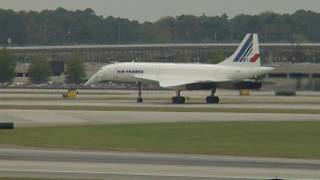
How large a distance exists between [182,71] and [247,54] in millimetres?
6991

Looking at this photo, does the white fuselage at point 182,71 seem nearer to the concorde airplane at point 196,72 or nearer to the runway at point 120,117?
the concorde airplane at point 196,72

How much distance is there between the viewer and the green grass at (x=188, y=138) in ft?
140

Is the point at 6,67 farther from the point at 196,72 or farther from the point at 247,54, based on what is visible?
the point at 247,54

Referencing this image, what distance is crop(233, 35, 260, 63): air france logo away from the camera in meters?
101

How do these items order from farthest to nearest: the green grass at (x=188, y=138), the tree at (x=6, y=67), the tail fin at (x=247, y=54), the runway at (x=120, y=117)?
the tree at (x=6, y=67), the tail fin at (x=247, y=54), the runway at (x=120, y=117), the green grass at (x=188, y=138)

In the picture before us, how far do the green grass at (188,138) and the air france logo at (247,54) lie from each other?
4028 cm

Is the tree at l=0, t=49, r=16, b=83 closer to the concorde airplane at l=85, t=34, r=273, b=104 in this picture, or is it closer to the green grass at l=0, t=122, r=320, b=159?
the concorde airplane at l=85, t=34, r=273, b=104

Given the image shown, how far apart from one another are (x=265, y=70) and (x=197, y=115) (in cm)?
3314

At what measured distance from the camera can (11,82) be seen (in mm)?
199500

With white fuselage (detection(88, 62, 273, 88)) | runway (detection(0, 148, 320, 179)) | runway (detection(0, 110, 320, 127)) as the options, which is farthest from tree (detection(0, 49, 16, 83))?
runway (detection(0, 148, 320, 179))

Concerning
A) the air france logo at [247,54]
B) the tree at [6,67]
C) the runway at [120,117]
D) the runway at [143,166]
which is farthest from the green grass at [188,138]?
the tree at [6,67]

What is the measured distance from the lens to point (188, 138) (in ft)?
161

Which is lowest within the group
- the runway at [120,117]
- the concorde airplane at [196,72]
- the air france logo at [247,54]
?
the runway at [120,117]

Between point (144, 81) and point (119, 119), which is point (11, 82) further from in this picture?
point (119, 119)
